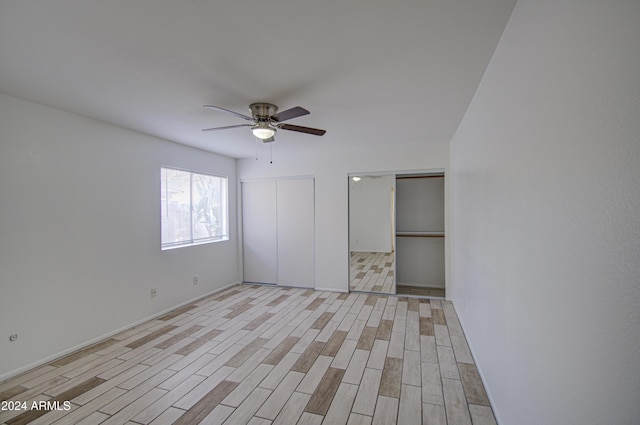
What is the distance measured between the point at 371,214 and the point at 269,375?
318 centimetres

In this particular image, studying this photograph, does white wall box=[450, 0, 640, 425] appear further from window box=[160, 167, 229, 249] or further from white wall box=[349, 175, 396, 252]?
window box=[160, 167, 229, 249]

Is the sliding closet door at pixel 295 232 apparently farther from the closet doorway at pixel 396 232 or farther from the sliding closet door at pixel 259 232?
the closet doorway at pixel 396 232

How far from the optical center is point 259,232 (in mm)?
5785

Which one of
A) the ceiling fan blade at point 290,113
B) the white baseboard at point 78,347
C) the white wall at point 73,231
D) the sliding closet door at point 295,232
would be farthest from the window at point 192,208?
the ceiling fan blade at point 290,113

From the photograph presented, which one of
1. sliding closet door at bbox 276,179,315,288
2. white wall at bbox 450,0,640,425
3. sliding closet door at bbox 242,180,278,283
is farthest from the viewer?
sliding closet door at bbox 242,180,278,283

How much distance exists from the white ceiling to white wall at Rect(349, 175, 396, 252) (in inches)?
75.0

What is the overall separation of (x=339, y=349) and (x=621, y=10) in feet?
10.1

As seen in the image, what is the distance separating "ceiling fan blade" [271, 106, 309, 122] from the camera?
2365 mm

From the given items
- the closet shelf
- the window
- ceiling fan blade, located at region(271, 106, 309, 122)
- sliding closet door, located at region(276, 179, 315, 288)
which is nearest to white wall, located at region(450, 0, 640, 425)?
ceiling fan blade, located at region(271, 106, 309, 122)

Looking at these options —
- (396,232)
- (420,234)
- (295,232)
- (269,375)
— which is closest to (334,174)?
(295,232)

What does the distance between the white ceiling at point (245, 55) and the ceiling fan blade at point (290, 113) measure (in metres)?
0.20

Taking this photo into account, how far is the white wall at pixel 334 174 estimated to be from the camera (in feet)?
15.8

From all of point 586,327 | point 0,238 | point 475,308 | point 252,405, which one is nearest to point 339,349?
point 252,405

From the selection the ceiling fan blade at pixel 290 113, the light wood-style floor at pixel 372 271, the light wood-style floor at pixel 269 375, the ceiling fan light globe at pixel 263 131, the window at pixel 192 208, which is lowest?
the light wood-style floor at pixel 269 375
